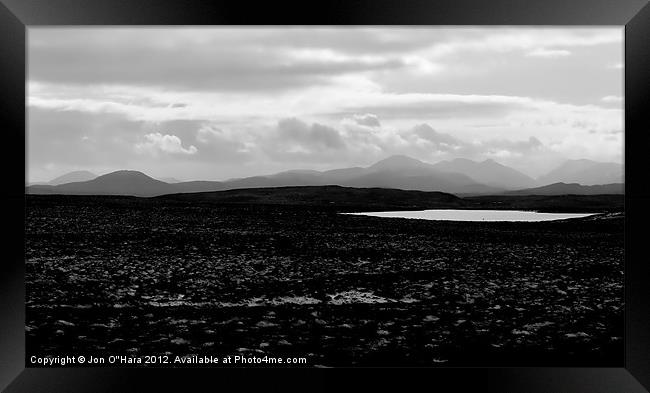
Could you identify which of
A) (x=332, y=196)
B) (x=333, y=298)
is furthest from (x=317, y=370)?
(x=332, y=196)

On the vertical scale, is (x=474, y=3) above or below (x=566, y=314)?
above

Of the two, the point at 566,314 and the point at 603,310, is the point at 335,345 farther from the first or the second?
the point at 603,310

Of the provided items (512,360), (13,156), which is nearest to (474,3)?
(512,360)

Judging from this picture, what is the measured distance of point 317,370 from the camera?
6.59m

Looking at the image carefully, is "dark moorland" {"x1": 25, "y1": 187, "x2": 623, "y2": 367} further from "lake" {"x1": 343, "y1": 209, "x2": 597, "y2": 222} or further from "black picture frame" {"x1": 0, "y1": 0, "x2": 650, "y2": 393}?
"lake" {"x1": 343, "y1": 209, "x2": 597, "y2": 222}

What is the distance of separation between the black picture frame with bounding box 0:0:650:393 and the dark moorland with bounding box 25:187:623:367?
1.63ft

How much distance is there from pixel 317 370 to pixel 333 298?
3.65 metres

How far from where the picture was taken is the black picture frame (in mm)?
6469

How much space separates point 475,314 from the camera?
898cm

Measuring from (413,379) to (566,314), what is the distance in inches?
154

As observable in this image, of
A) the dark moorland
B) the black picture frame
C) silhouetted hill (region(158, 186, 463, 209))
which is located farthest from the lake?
the black picture frame

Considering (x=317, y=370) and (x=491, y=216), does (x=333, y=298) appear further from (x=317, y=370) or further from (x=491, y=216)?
(x=491, y=216)

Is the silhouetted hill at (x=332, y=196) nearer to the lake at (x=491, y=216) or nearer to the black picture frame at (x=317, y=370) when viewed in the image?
the lake at (x=491, y=216)

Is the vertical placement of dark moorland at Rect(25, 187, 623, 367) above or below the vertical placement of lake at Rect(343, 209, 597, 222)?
below
